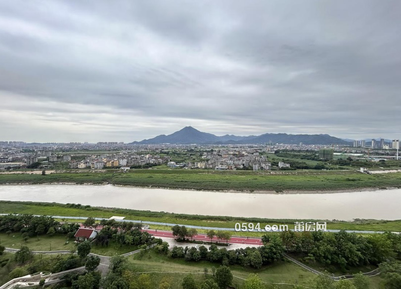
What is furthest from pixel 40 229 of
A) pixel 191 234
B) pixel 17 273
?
pixel 191 234

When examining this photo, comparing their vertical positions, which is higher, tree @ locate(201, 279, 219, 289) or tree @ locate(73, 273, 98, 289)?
tree @ locate(201, 279, 219, 289)

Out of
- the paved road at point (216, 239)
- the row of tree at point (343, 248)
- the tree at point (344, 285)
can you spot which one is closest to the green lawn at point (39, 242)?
the paved road at point (216, 239)

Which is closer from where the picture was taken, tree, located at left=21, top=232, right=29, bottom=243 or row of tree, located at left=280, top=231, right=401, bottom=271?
row of tree, located at left=280, top=231, right=401, bottom=271

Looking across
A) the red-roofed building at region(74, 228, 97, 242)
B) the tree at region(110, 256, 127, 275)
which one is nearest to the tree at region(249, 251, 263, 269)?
the tree at region(110, 256, 127, 275)

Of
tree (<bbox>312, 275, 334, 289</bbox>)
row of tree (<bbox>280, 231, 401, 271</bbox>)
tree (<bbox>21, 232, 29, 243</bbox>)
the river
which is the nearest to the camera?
tree (<bbox>312, 275, 334, 289</bbox>)

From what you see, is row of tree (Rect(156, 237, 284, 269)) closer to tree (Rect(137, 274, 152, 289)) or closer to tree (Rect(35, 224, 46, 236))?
tree (Rect(137, 274, 152, 289))

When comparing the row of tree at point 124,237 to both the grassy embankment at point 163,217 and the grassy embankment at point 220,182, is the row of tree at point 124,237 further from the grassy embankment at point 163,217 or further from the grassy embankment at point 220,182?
the grassy embankment at point 220,182

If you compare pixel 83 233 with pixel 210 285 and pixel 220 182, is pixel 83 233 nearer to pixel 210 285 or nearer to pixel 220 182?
pixel 210 285
